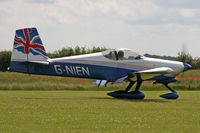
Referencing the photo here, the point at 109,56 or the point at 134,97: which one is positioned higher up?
the point at 109,56

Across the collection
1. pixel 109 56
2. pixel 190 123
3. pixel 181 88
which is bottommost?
pixel 181 88

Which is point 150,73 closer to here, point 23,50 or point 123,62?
point 123,62


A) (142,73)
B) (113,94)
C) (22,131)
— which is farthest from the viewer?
(113,94)

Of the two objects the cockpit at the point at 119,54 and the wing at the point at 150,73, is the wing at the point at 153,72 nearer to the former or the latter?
the wing at the point at 150,73

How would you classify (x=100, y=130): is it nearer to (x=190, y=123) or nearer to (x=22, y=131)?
(x=22, y=131)

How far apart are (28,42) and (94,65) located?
11.5ft

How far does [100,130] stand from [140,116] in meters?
3.11

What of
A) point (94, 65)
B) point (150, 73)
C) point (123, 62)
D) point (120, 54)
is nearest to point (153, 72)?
point (150, 73)

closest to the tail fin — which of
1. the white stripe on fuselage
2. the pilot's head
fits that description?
the white stripe on fuselage

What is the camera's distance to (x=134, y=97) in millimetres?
19969

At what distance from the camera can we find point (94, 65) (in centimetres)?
1995

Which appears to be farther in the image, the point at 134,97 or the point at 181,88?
the point at 181,88

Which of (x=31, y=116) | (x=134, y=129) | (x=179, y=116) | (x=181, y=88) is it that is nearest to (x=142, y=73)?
(x=179, y=116)

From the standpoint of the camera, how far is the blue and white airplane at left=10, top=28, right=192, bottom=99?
19516 mm
